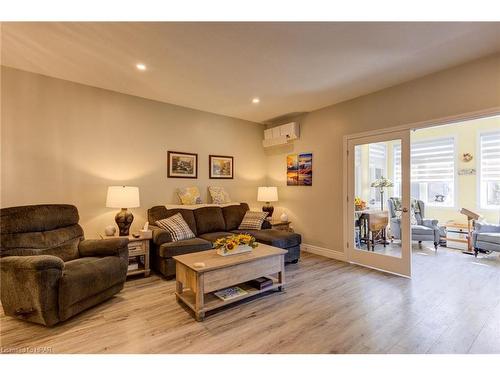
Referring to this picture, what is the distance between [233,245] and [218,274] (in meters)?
0.36

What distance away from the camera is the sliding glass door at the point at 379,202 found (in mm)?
3320

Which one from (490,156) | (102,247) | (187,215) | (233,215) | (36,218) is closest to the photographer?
(36,218)

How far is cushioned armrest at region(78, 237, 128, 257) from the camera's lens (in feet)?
8.81

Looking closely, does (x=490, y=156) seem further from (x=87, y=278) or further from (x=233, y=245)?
(x=87, y=278)

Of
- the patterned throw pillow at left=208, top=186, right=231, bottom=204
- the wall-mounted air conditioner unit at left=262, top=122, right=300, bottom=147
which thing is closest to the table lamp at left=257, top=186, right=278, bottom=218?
the patterned throw pillow at left=208, top=186, right=231, bottom=204

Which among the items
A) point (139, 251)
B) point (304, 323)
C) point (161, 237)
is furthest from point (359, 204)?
point (139, 251)

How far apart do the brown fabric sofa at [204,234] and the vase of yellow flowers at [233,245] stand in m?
0.82

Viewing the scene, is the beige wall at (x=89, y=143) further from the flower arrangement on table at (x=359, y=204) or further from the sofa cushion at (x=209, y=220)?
the flower arrangement on table at (x=359, y=204)

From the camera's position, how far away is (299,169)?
15.7 ft

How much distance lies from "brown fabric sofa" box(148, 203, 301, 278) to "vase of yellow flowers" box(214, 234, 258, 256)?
82 cm

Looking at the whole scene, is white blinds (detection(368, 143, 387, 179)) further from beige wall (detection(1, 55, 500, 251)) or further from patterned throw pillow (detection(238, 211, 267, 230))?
patterned throw pillow (detection(238, 211, 267, 230))

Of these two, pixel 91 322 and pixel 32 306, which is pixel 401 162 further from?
pixel 32 306

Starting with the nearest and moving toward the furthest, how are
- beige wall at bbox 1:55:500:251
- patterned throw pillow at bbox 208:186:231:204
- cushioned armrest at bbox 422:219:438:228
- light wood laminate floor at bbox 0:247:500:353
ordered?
light wood laminate floor at bbox 0:247:500:353 < beige wall at bbox 1:55:500:251 < patterned throw pillow at bbox 208:186:231:204 < cushioned armrest at bbox 422:219:438:228
